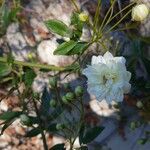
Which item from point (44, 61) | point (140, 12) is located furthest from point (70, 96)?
point (44, 61)

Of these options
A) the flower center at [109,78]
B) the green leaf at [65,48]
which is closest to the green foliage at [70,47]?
the green leaf at [65,48]

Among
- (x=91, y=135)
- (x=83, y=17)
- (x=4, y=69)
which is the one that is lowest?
(x=91, y=135)

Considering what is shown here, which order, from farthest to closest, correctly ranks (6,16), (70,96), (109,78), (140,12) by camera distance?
1. (6,16)
2. (70,96)
3. (109,78)
4. (140,12)

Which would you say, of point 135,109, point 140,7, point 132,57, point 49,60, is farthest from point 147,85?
point 49,60

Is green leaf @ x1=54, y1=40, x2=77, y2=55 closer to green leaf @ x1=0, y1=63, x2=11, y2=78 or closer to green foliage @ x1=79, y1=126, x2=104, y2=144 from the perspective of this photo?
green leaf @ x1=0, y1=63, x2=11, y2=78

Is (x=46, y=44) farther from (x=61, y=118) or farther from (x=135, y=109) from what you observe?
(x=61, y=118)

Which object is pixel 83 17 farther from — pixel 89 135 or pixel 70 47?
pixel 89 135

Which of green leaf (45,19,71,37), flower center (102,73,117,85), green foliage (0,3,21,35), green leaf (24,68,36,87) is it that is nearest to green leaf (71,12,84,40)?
green leaf (45,19,71,37)
